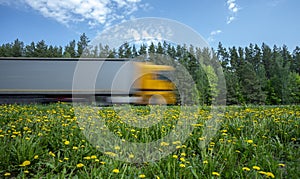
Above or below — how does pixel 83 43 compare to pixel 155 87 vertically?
above

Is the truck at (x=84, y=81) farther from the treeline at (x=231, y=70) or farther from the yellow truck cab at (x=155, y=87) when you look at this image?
the treeline at (x=231, y=70)

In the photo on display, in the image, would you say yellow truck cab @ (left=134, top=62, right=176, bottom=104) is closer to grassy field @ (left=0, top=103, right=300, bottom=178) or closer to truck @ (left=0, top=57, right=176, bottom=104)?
truck @ (left=0, top=57, right=176, bottom=104)

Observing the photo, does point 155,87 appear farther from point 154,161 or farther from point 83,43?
point 83,43

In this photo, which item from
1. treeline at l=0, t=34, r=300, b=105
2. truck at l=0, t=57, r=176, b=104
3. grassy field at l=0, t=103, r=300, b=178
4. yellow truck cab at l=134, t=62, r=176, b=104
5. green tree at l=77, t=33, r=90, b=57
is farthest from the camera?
green tree at l=77, t=33, r=90, b=57

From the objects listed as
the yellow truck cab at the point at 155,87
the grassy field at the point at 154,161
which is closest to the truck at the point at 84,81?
the yellow truck cab at the point at 155,87

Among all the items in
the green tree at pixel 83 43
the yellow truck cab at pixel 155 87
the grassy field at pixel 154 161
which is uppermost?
the green tree at pixel 83 43

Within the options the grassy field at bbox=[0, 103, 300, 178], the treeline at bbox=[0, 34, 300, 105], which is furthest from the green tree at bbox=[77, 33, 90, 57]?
the grassy field at bbox=[0, 103, 300, 178]

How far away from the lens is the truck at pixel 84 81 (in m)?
17.8

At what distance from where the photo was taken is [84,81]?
61.8ft

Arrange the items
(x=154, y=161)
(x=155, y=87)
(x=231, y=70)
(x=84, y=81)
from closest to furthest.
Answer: (x=154, y=161)
(x=155, y=87)
(x=84, y=81)
(x=231, y=70)

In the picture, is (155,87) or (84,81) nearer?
(155,87)

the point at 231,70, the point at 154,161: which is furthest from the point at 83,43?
the point at 154,161

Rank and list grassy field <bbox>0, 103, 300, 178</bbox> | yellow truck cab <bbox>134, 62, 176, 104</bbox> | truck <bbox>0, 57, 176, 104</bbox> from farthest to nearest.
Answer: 1. truck <bbox>0, 57, 176, 104</bbox>
2. yellow truck cab <bbox>134, 62, 176, 104</bbox>
3. grassy field <bbox>0, 103, 300, 178</bbox>

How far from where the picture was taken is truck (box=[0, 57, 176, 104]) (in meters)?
17.8
